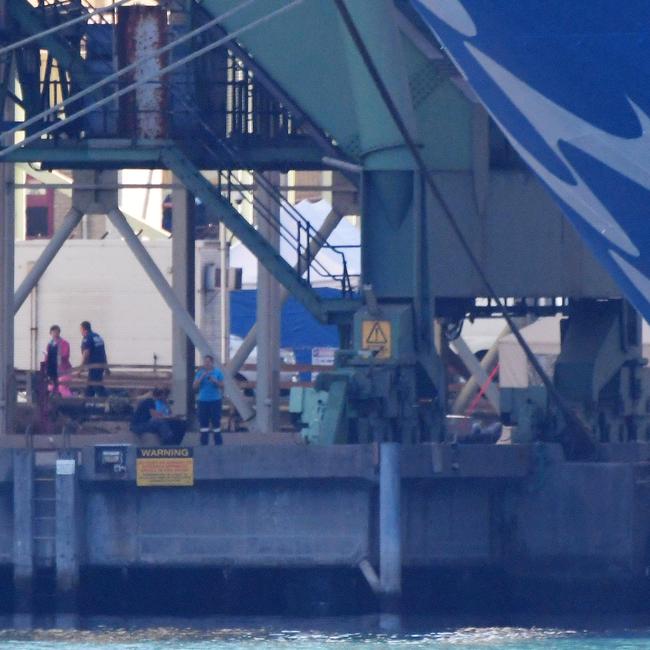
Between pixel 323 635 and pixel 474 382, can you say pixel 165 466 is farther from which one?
pixel 474 382

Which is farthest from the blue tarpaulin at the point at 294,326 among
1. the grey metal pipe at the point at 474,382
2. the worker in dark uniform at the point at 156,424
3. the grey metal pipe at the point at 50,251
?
the worker in dark uniform at the point at 156,424

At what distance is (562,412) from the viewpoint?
94.8 feet

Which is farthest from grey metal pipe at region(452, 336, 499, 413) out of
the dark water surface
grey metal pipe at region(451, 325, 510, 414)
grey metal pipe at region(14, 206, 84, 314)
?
the dark water surface

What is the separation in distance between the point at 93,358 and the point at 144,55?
9.05m

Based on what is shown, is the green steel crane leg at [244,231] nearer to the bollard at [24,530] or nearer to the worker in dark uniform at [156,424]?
the worker in dark uniform at [156,424]

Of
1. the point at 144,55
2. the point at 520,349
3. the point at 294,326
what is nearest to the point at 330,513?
the point at 144,55

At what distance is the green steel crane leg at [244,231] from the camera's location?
30.2 m

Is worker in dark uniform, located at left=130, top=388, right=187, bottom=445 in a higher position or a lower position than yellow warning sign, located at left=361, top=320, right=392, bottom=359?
lower

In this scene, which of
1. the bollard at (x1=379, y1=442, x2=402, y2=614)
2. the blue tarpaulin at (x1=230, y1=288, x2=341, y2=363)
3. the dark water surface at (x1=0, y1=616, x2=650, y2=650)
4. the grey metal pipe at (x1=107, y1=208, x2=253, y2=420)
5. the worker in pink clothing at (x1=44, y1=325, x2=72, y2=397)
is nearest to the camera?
the dark water surface at (x1=0, y1=616, x2=650, y2=650)

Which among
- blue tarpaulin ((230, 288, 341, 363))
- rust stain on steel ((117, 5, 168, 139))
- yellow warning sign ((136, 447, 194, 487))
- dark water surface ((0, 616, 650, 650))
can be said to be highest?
rust stain on steel ((117, 5, 168, 139))

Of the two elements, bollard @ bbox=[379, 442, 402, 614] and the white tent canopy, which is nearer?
bollard @ bbox=[379, 442, 402, 614]

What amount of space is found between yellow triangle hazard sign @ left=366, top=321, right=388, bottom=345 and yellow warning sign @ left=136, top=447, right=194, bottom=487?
3.04m

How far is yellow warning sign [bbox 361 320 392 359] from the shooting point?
92.7ft

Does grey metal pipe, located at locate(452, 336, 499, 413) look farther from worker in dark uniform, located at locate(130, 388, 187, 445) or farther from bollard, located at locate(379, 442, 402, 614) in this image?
bollard, located at locate(379, 442, 402, 614)
